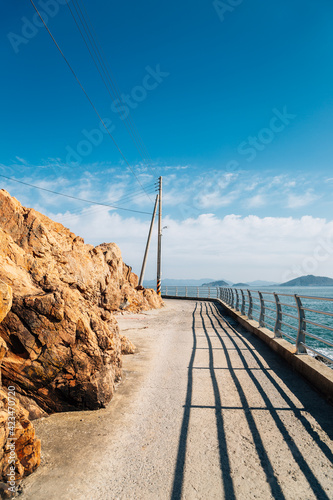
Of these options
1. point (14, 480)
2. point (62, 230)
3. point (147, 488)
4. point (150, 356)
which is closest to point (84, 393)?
point (14, 480)

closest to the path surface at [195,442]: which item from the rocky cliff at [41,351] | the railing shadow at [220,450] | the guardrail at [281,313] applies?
the railing shadow at [220,450]

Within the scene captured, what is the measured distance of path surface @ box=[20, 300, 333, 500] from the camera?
2.54 meters

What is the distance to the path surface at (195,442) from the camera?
100 inches

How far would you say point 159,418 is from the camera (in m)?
3.83

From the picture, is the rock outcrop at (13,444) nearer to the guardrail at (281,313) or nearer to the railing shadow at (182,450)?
the railing shadow at (182,450)

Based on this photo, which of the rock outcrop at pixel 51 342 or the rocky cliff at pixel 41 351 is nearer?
the rocky cliff at pixel 41 351

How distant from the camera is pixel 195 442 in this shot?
323 cm

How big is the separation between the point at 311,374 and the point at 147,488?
3513 millimetres

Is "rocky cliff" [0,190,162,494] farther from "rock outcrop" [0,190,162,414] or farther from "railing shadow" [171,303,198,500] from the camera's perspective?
"railing shadow" [171,303,198,500]

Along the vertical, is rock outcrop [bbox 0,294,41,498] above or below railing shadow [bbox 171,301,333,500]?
above

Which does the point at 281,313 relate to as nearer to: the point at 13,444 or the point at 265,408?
the point at 265,408

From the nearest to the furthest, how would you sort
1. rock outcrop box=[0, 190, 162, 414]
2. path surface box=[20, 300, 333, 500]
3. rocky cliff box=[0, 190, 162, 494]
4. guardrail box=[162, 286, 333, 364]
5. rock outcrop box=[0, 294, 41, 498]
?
rock outcrop box=[0, 294, 41, 498]
path surface box=[20, 300, 333, 500]
rocky cliff box=[0, 190, 162, 494]
rock outcrop box=[0, 190, 162, 414]
guardrail box=[162, 286, 333, 364]

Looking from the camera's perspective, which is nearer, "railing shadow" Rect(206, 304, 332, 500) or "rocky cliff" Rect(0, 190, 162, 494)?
"railing shadow" Rect(206, 304, 332, 500)

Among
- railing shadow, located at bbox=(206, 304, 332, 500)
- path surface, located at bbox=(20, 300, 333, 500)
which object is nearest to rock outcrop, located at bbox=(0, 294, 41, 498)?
path surface, located at bbox=(20, 300, 333, 500)
